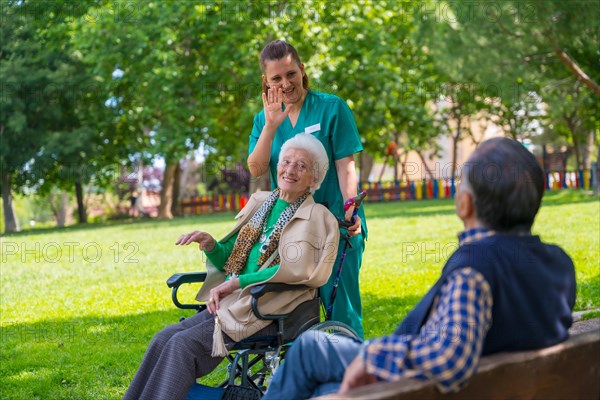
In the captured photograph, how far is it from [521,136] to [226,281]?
1559 inches

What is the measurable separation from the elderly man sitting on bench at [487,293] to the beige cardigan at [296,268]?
4.86 feet

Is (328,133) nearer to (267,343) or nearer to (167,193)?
(267,343)

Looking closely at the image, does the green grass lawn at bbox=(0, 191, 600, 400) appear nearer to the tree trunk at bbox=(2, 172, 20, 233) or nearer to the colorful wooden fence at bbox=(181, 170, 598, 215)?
the tree trunk at bbox=(2, 172, 20, 233)

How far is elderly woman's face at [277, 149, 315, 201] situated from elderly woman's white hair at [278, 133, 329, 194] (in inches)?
0.7

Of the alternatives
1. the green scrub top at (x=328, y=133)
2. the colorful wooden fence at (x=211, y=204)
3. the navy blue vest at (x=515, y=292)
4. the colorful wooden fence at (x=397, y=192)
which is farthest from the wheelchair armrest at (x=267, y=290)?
the colorful wooden fence at (x=211, y=204)

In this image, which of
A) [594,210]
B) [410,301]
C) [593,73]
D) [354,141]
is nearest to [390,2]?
[593,73]

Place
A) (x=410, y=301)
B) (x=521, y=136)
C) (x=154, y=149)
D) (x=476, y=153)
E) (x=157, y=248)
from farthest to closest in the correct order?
Result: (x=521, y=136)
(x=154, y=149)
(x=157, y=248)
(x=410, y=301)
(x=476, y=153)

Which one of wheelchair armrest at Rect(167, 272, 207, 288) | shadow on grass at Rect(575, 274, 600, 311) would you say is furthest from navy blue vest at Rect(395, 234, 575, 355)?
shadow on grass at Rect(575, 274, 600, 311)

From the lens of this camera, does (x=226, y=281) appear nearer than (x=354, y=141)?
Yes

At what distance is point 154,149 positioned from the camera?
87.5ft

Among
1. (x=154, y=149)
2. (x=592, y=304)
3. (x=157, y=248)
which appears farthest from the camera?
(x=154, y=149)

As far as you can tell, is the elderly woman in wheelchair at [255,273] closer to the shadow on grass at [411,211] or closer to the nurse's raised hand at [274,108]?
the nurse's raised hand at [274,108]

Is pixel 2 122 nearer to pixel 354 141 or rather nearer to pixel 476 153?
pixel 354 141

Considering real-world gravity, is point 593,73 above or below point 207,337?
above
